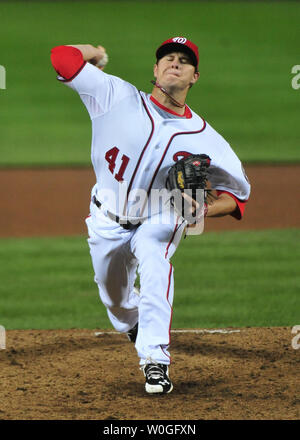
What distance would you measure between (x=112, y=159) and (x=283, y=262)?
394 centimetres

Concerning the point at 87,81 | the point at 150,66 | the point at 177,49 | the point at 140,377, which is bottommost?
the point at 140,377

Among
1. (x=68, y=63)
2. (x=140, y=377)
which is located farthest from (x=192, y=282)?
(x=68, y=63)

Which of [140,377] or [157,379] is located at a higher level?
[140,377]

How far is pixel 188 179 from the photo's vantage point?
449 centimetres

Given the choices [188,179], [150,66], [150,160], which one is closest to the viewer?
[188,179]

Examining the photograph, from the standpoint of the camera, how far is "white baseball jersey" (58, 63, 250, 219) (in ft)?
15.6

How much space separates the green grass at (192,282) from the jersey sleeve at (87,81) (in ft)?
7.51

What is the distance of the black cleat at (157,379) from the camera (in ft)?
14.7

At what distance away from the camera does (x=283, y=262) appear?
8.33m

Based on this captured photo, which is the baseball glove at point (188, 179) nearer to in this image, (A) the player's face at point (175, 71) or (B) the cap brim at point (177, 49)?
(A) the player's face at point (175, 71)

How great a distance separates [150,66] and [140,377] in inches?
637

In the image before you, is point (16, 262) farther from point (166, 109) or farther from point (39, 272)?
point (166, 109)

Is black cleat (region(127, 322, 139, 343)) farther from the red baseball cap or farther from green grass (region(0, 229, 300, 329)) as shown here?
the red baseball cap

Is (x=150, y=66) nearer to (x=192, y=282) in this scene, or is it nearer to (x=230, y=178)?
(x=192, y=282)
